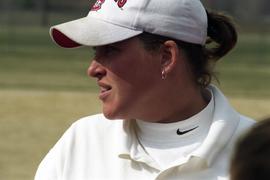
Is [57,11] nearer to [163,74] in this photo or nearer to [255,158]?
[163,74]

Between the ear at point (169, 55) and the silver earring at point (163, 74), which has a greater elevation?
the ear at point (169, 55)

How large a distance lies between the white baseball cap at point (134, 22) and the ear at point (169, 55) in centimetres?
3

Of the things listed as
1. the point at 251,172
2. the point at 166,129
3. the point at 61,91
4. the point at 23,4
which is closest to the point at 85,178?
the point at 166,129

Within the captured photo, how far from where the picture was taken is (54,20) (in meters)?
28.1

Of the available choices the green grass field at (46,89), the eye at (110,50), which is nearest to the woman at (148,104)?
the eye at (110,50)

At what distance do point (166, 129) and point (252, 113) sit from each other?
33.4ft

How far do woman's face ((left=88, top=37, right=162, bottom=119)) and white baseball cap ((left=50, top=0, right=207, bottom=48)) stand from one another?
4 centimetres

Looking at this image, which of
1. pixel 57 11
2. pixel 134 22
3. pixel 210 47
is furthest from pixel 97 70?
pixel 57 11

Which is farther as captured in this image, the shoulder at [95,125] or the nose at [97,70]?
the shoulder at [95,125]

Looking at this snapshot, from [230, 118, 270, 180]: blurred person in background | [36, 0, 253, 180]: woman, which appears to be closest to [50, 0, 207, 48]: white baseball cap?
[36, 0, 253, 180]: woman

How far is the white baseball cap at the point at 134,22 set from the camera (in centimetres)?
225

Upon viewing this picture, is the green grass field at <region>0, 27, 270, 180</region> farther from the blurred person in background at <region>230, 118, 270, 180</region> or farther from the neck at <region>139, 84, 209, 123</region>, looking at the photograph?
the blurred person in background at <region>230, 118, 270, 180</region>

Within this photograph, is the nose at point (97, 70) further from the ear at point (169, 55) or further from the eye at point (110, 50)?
the ear at point (169, 55)

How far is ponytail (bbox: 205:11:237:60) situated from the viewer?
2461mm
